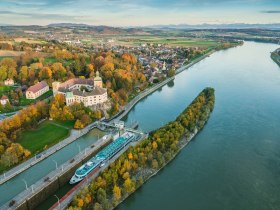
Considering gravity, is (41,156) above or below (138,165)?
below

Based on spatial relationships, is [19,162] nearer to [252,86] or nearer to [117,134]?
[117,134]

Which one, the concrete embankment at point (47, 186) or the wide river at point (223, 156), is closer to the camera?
the concrete embankment at point (47, 186)

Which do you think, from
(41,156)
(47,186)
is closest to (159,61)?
(41,156)

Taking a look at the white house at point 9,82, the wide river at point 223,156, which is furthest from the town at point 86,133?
the wide river at point 223,156

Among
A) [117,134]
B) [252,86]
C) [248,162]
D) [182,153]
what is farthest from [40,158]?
[252,86]

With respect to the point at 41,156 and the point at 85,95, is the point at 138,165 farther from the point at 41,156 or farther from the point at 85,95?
the point at 85,95

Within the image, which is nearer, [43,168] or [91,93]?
[43,168]

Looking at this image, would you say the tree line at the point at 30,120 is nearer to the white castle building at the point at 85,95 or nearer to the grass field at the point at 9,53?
the white castle building at the point at 85,95
